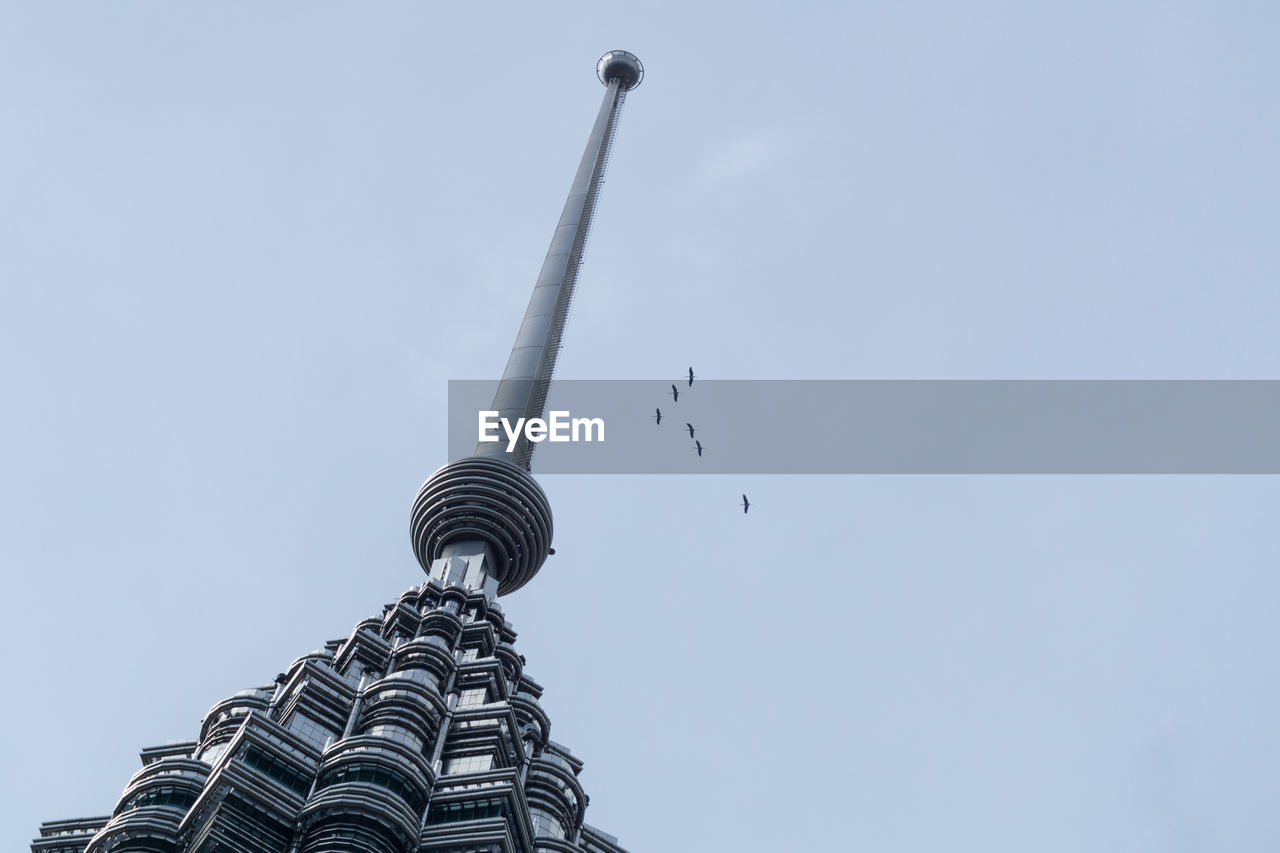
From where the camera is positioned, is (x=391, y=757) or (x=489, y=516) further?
(x=489, y=516)

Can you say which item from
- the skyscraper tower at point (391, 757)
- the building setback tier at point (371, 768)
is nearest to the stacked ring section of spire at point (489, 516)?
the skyscraper tower at point (391, 757)

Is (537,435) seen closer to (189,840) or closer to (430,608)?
(430,608)

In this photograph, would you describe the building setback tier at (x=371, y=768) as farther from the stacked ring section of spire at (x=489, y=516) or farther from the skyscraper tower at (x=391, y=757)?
the stacked ring section of spire at (x=489, y=516)

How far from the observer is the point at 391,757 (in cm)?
11969

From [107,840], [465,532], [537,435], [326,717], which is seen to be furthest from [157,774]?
[537,435]

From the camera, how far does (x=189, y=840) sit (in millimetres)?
114688

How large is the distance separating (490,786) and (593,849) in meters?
24.2

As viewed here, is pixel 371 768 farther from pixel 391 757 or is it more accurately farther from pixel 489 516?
pixel 489 516

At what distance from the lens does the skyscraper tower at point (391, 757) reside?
115125 mm

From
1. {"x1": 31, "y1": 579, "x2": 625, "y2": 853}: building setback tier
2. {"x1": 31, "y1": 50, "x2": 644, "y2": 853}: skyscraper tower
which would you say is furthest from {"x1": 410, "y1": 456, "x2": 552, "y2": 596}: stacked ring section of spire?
{"x1": 31, "y1": 579, "x2": 625, "y2": 853}: building setback tier

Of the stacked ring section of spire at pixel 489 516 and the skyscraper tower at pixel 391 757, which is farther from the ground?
the stacked ring section of spire at pixel 489 516

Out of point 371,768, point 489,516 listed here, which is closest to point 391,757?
point 371,768

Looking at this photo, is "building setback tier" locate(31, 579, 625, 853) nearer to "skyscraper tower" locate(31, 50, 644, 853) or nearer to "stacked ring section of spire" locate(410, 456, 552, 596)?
"skyscraper tower" locate(31, 50, 644, 853)

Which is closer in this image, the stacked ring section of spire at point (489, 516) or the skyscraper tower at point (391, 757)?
the skyscraper tower at point (391, 757)
